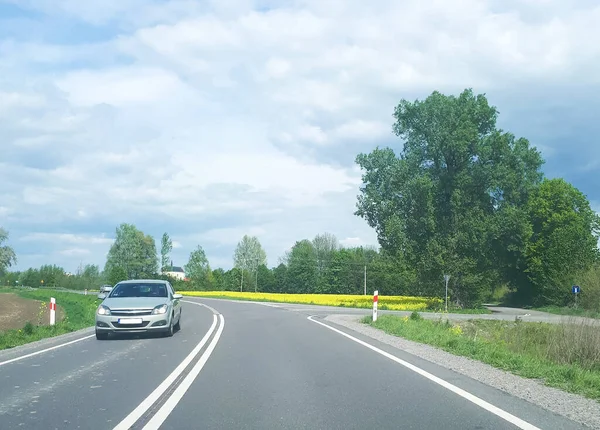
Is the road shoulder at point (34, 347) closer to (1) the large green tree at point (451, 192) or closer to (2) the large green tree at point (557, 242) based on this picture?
(1) the large green tree at point (451, 192)

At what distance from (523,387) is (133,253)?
401ft

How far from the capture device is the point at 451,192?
5147 centimetres

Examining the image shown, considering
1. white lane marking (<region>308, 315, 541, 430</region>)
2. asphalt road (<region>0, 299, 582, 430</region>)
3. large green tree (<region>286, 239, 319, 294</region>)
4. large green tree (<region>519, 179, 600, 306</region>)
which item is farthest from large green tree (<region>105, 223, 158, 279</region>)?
white lane marking (<region>308, 315, 541, 430</region>)

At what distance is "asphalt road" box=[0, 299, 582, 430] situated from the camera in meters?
6.77

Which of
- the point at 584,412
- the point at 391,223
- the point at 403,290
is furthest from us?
the point at 403,290

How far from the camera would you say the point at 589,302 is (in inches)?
1708

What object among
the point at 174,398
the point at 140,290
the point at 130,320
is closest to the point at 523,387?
the point at 174,398

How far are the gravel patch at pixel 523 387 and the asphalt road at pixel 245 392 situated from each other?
0.27m

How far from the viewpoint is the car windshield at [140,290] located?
18.1 meters

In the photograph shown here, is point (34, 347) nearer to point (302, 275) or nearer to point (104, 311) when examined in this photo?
point (104, 311)

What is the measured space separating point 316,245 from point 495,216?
90867mm

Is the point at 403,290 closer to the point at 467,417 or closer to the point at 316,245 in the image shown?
Result: the point at 316,245

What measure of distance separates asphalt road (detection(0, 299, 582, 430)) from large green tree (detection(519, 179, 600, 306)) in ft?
155

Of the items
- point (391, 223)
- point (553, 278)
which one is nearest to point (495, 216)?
point (391, 223)
